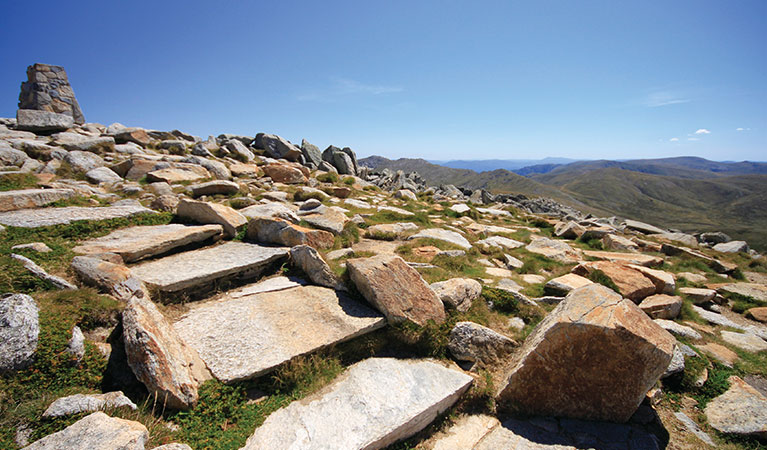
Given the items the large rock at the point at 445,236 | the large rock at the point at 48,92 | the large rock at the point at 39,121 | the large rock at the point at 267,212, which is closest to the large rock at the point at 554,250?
the large rock at the point at 445,236

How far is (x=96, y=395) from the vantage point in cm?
411

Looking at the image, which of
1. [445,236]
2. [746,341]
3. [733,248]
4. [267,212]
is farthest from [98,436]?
[733,248]

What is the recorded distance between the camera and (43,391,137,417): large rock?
370cm

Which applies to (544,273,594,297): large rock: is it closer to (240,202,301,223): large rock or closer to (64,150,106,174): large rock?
(240,202,301,223): large rock

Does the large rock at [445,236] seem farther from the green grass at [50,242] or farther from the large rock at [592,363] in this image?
the green grass at [50,242]

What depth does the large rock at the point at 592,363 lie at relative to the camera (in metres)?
4.80

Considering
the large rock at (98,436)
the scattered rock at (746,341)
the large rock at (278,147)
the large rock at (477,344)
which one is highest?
the large rock at (278,147)

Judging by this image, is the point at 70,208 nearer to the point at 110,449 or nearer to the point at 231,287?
the point at 231,287

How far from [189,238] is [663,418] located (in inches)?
425

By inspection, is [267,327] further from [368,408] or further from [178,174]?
[178,174]

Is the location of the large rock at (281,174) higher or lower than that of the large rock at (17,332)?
higher

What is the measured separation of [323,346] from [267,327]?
46.4 inches

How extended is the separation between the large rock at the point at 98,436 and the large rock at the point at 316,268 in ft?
13.5

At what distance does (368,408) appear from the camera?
4.86 metres
